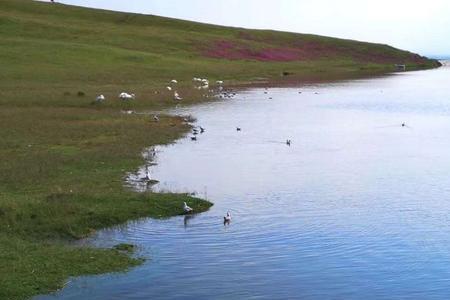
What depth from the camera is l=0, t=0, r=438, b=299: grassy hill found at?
19.4 meters

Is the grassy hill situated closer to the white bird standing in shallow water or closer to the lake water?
the white bird standing in shallow water

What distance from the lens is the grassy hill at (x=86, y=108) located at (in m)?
19.4

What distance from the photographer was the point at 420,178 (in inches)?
1187

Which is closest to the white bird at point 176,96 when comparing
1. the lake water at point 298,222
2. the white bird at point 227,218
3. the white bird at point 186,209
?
the lake water at point 298,222

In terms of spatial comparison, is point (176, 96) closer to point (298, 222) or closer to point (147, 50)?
point (298, 222)

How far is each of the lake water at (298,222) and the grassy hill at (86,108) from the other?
51.5 inches

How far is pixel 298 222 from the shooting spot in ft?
74.8

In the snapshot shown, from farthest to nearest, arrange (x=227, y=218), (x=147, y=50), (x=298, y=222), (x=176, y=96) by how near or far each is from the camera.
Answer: (x=147, y=50), (x=176, y=96), (x=298, y=222), (x=227, y=218)

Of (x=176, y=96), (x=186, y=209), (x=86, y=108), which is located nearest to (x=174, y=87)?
(x=176, y=96)

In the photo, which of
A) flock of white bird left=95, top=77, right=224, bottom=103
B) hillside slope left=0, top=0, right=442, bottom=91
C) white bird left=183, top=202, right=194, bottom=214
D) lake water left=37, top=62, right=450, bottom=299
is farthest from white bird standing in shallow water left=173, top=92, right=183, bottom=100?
white bird left=183, top=202, right=194, bottom=214

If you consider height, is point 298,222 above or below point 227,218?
below

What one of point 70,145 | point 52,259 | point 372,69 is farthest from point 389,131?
point 372,69

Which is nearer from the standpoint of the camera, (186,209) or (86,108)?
(186,209)

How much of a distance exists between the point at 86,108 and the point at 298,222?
30019mm
